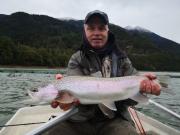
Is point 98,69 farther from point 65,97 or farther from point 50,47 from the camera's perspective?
point 50,47

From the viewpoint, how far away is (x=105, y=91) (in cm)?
379

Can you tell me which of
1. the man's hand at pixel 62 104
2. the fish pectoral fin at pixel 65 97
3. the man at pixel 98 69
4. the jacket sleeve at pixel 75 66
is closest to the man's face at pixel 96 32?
the man at pixel 98 69

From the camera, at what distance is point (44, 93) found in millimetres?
3908

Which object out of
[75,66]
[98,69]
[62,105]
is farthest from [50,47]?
[62,105]

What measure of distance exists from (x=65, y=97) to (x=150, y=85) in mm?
982

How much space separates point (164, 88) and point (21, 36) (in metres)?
159

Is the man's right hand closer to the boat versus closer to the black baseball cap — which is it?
the black baseball cap

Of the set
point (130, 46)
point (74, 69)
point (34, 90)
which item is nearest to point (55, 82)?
point (34, 90)

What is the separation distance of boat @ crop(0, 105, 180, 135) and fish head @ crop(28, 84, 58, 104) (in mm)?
2299

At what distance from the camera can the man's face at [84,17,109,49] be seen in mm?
4734

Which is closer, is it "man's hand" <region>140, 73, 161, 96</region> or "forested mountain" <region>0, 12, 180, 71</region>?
"man's hand" <region>140, 73, 161, 96</region>

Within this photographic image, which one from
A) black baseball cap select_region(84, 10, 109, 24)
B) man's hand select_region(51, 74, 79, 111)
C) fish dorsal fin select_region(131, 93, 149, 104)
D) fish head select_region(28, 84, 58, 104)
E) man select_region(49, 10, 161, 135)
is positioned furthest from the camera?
black baseball cap select_region(84, 10, 109, 24)

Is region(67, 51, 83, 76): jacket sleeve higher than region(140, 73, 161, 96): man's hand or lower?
higher

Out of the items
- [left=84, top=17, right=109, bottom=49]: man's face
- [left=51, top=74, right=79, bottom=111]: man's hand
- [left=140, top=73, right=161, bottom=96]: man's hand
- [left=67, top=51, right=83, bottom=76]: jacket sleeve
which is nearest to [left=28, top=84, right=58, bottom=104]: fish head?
[left=51, top=74, right=79, bottom=111]: man's hand
